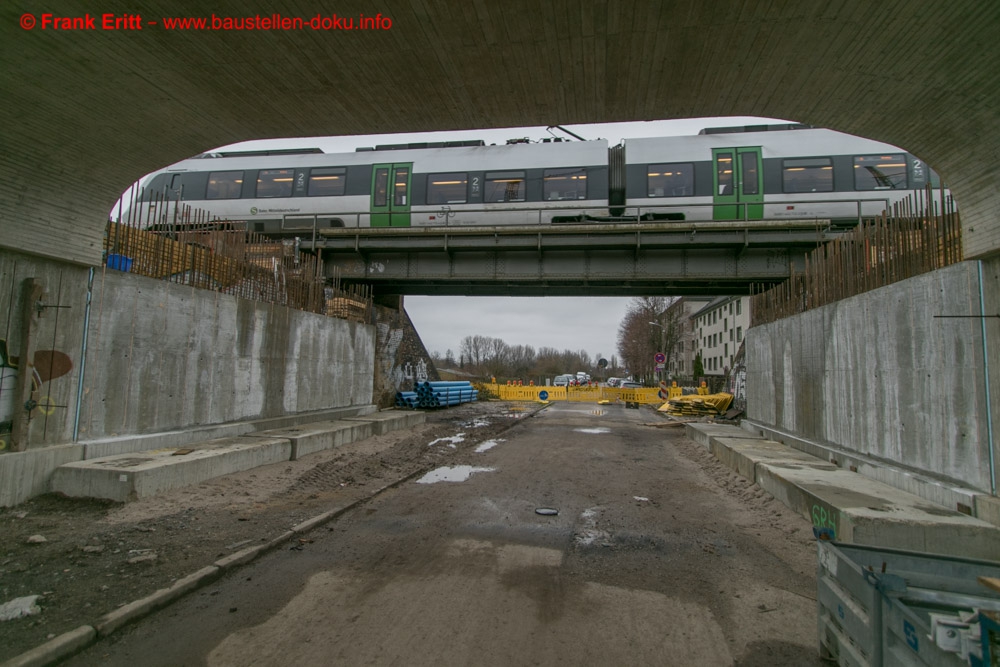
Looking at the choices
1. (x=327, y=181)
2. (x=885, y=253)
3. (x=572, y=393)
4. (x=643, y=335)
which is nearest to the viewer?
(x=885, y=253)

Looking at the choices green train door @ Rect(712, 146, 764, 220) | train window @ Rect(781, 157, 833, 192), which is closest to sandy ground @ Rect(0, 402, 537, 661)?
green train door @ Rect(712, 146, 764, 220)

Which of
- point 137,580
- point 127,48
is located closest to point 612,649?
point 137,580

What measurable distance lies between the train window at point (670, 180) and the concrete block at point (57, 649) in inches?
644

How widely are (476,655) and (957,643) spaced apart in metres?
2.66

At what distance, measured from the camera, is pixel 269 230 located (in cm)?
1859

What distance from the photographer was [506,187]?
17.4 m

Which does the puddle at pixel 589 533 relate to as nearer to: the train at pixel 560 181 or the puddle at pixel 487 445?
the puddle at pixel 487 445

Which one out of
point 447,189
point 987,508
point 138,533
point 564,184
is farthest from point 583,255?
point 138,533

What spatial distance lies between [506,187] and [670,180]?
5.34 metres

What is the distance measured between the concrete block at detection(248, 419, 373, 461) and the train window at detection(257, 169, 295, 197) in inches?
372

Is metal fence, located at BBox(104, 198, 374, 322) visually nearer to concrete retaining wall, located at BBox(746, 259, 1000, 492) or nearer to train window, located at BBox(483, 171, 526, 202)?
train window, located at BBox(483, 171, 526, 202)

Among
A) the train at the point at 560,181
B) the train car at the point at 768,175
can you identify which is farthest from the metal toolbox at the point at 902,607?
the train car at the point at 768,175

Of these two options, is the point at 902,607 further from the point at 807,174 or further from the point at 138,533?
the point at 807,174

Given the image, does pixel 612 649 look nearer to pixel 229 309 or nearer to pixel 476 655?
pixel 476 655
